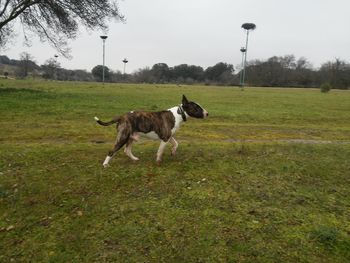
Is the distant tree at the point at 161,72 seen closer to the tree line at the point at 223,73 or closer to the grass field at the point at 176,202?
the tree line at the point at 223,73

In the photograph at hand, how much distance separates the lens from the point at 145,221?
6.18 metres

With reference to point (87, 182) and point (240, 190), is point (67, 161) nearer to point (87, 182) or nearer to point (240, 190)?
point (87, 182)

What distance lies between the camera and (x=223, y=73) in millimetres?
120438

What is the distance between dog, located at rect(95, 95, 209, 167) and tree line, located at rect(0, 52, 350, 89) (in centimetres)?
Result: 7997

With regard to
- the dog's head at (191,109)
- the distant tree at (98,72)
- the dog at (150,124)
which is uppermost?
the distant tree at (98,72)

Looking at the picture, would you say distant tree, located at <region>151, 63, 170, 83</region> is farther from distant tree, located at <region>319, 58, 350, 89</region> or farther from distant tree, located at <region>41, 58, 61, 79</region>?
distant tree, located at <region>319, 58, 350, 89</region>

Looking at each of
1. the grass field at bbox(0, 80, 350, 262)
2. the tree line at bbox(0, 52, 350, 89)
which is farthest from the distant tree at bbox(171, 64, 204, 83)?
the grass field at bbox(0, 80, 350, 262)

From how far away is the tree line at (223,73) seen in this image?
94.8m

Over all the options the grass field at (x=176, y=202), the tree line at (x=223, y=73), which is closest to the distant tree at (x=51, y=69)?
the tree line at (x=223, y=73)

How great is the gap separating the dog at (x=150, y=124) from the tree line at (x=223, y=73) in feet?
262

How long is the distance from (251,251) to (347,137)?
9.99m

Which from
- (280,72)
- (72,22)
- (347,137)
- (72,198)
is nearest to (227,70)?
(280,72)

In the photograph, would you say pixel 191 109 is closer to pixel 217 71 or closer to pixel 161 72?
pixel 161 72

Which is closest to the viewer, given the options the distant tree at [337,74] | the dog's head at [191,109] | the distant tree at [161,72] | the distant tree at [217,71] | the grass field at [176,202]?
the grass field at [176,202]
